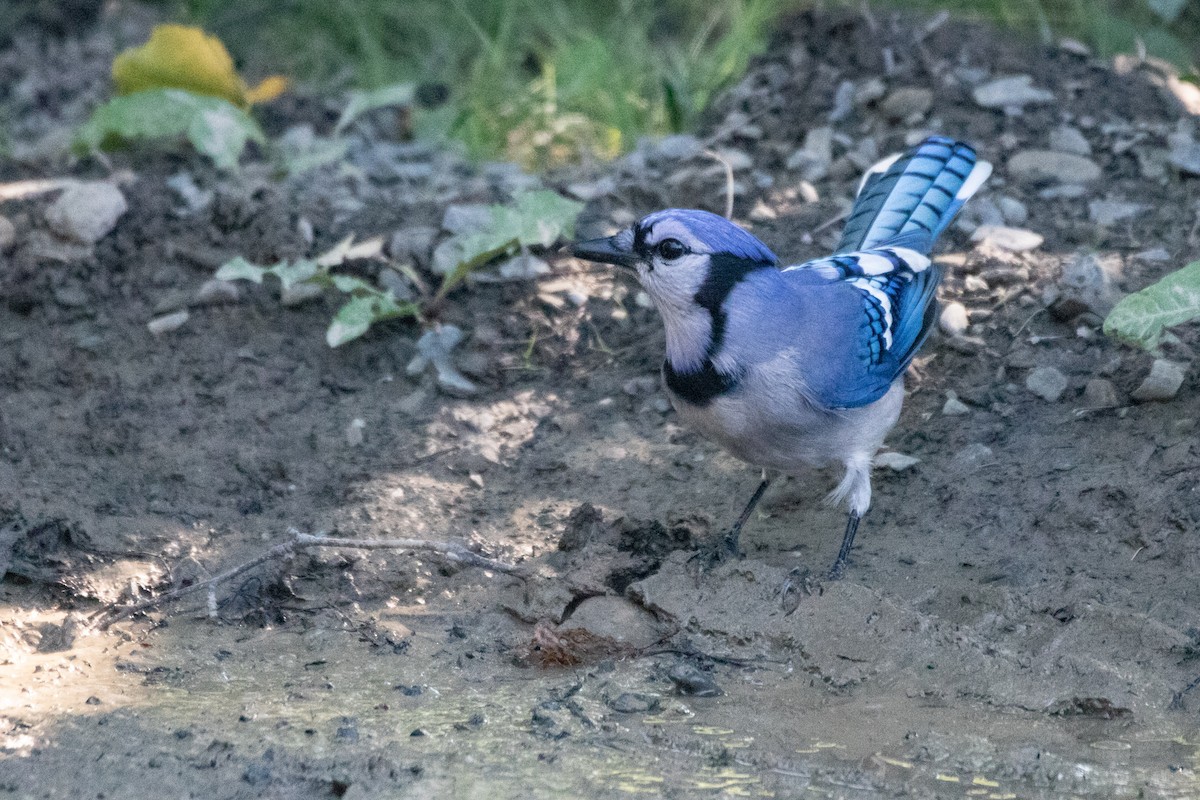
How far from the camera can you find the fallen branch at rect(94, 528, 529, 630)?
3490 millimetres

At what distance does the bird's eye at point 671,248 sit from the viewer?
363 centimetres

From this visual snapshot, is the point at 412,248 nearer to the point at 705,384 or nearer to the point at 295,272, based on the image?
the point at 295,272

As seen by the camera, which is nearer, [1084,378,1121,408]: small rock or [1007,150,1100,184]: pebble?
Result: [1084,378,1121,408]: small rock

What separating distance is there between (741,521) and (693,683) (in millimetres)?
804

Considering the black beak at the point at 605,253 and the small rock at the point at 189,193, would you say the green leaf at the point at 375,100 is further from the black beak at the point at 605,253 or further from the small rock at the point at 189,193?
the black beak at the point at 605,253

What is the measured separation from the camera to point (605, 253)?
12.2 feet

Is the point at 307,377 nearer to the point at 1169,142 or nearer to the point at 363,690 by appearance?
the point at 363,690

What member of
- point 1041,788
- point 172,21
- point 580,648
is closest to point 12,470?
point 580,648

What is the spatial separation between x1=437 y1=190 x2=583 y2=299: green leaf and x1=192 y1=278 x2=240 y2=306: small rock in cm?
70

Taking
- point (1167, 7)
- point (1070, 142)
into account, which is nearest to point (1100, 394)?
point (1070, 142)

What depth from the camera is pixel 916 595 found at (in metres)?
3.58

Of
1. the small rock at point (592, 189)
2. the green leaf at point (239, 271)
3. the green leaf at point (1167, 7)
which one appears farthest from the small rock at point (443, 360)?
the green leaf at point (1167, 7)

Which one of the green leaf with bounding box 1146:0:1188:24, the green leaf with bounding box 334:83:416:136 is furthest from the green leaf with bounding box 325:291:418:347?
the green leaf with bounding box 1146:0:1188:24

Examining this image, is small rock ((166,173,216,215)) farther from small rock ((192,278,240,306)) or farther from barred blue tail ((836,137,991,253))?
barred blue tail ((836,137,991,253))
